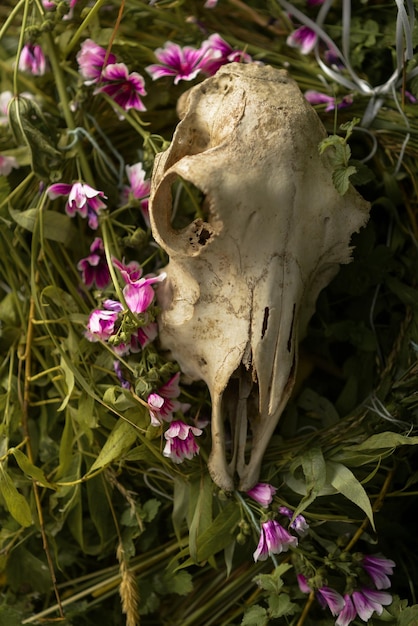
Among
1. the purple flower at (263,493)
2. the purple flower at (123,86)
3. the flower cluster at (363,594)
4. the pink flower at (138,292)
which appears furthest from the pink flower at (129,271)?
the flower cluster at (363,594)

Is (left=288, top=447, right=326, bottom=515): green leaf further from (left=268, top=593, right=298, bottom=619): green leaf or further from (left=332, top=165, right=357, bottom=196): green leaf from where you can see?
(left=332, top=165, right=357, bottom=196): green leaf

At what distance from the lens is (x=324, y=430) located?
1.02m

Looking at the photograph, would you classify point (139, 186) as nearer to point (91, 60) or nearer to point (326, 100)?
point (91, 60)

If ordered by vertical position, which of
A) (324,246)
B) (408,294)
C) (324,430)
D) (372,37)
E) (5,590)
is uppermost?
(372,37)

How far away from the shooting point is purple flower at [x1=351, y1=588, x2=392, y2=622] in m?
0.95

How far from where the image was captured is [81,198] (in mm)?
969

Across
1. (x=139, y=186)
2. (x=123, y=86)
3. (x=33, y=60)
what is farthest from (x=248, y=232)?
(x=33, y=60)

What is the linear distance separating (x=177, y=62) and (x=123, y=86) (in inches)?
3.4

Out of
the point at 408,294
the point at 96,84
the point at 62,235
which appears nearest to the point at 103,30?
the point at 96,84

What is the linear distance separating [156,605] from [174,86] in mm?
783

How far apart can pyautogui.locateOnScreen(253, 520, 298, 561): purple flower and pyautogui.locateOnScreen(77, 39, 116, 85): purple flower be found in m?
0.66

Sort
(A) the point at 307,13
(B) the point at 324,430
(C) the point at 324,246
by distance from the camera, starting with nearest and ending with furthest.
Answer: (C) the point at 324,246
(B) the point at 324,430
(A) the point at 307,13

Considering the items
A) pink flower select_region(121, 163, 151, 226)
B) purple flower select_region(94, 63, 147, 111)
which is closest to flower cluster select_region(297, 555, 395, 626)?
pink flower select_region(121, 163, 151, 226)

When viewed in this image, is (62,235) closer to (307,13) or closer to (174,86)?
(174,86)
